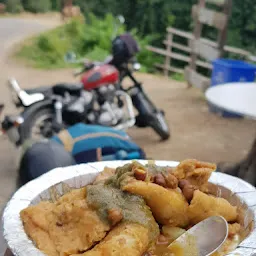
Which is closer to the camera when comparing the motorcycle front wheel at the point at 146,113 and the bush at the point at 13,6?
the motorcycle front wheel at the point at 146,113

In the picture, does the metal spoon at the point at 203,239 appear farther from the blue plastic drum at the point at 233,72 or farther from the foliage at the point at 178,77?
the foliage at the point at 178,77

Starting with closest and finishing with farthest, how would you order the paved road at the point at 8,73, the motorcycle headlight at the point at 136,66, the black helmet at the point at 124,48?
the paved road at the point at 8,73, the black helmet at the point at 124,48, the motorcycle headlight at the point at 136,66

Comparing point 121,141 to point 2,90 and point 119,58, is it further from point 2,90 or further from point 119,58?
point 2,90

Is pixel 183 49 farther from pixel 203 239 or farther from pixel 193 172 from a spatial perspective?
pixel 203 239

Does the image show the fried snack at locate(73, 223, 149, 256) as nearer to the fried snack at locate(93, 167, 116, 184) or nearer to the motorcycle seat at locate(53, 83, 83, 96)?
the fried snack at locate(93, 167, 116, 184)

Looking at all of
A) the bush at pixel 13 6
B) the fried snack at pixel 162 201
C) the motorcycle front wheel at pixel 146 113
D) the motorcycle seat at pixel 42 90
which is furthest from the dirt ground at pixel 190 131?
the bush at pixel 13 6

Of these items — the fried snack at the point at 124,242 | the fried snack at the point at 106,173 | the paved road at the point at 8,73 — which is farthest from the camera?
the paved road at the point at 8,73
